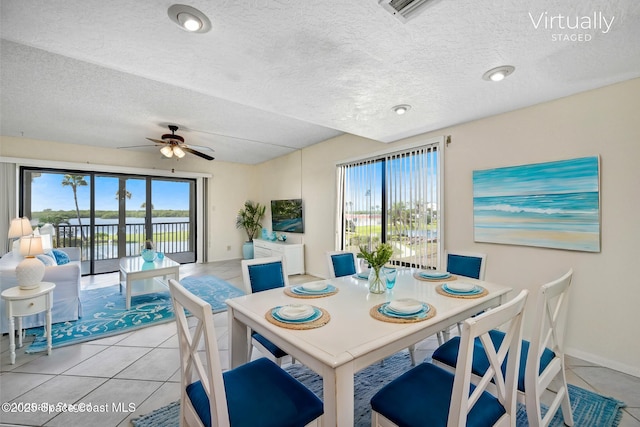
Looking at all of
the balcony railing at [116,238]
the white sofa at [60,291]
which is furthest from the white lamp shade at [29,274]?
the balcony railing at [116,238]

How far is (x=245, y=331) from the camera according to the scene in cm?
167

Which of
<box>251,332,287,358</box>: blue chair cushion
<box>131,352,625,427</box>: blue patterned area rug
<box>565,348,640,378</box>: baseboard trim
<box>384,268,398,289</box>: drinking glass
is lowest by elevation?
<box>131,352,625,427</box>: blue patterned area rug

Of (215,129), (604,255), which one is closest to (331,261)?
(604,255)

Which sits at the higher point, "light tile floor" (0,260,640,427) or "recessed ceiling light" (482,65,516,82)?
"recessed ceiling light" (482,65,516,82)

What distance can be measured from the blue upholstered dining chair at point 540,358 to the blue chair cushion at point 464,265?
0.72 m

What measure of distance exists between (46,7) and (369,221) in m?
3.70

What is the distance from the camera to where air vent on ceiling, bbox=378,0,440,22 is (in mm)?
1301

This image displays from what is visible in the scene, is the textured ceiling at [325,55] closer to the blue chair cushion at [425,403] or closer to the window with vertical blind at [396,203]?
the window with vertical blind at [396,203]

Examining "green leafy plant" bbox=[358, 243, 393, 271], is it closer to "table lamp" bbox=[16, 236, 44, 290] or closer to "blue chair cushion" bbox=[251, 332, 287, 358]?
"blue chair cushion" bbox=[251, 332, 287, 358]

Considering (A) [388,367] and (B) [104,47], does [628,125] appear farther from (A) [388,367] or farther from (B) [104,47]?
(B) [104,47]

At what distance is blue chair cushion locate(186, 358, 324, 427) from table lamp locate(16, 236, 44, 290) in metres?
2.29

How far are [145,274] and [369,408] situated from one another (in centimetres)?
317

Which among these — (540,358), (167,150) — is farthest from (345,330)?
(167,150)

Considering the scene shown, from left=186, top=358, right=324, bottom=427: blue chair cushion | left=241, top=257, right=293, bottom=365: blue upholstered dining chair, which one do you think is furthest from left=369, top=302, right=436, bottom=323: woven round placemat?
left=241, top=257, right=293, bottom=365: blue upholstered dining chair
